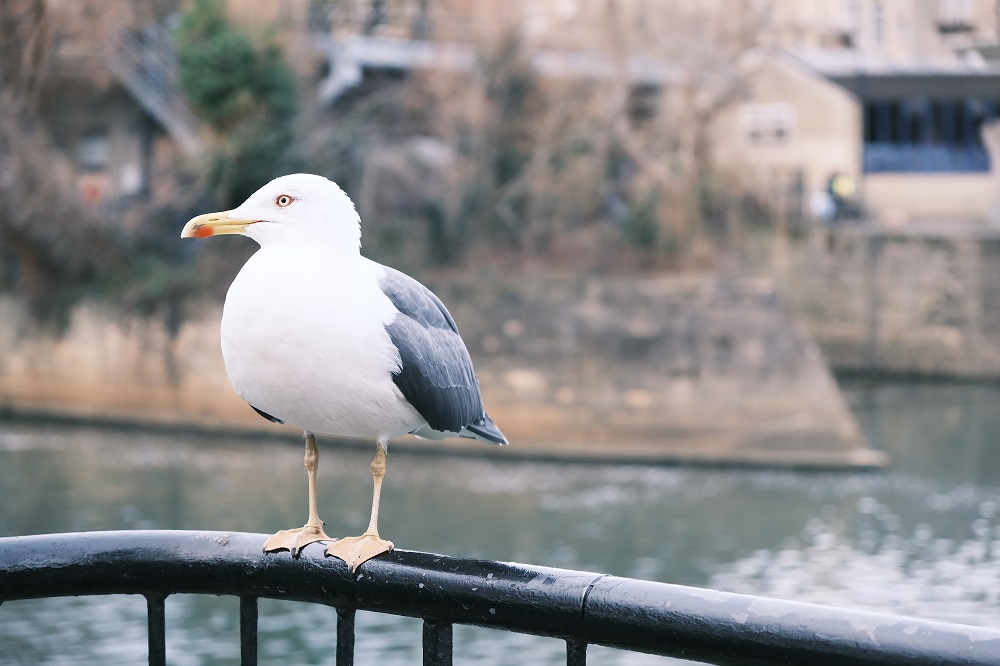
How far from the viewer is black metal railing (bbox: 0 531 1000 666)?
1.84 metres

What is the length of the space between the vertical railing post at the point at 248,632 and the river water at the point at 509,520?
33.3 feet

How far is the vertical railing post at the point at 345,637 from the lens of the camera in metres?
2.24

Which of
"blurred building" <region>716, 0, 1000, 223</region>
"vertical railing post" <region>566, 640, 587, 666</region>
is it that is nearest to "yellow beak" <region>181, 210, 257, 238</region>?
"vertical railing post" <region>566, 640, 587, 666</region>

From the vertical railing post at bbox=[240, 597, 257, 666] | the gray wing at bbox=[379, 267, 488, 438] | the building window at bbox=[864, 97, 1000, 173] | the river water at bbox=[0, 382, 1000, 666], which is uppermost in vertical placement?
the building window at bbox=[864, 97, 1000, 173]

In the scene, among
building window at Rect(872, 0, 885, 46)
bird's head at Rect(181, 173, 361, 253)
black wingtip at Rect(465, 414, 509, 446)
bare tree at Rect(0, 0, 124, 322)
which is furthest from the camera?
building window at Rect(872, 0, 885, 46)

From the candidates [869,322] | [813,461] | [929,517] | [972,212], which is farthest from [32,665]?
[972,212]

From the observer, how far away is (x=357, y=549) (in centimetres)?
242

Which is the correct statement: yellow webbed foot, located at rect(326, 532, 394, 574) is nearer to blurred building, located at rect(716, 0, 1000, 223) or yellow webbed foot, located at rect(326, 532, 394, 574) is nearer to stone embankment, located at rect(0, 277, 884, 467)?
stone embankment, located at rect(0, 277, 884, 467)

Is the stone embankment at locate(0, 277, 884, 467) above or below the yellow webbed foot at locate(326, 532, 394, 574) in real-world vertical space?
below

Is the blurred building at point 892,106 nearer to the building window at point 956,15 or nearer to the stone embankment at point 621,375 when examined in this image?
the building window at point 956,15

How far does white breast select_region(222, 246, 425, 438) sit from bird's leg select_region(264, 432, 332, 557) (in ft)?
0.46

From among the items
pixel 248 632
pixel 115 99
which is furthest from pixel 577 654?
pixel 115 99

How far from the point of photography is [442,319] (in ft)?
10.2

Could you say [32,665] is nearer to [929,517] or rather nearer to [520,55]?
[929,517]
